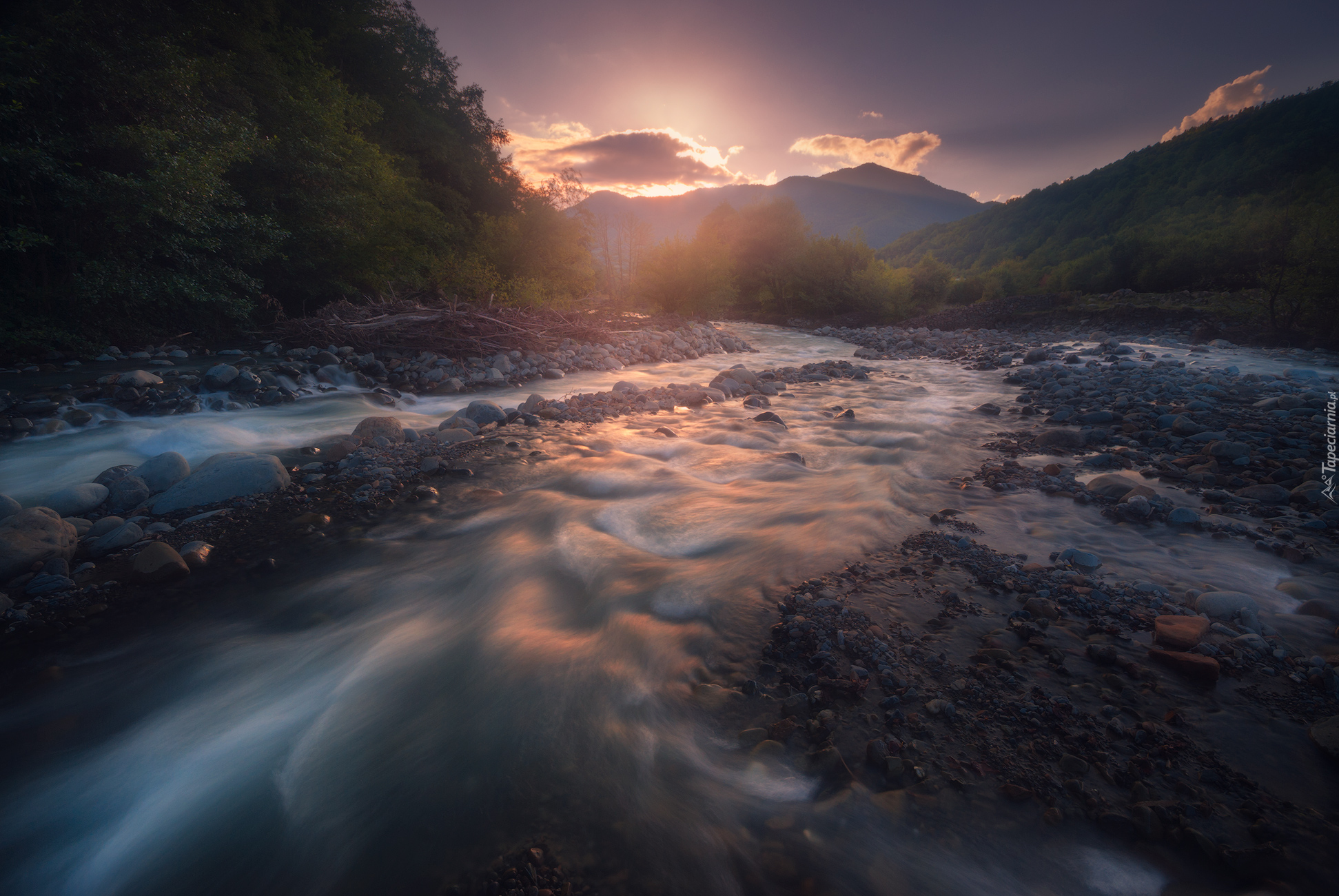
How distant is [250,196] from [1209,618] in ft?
56.6

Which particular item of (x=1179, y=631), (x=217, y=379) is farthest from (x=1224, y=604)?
(x=217, y=379)

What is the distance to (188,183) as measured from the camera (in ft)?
29.0

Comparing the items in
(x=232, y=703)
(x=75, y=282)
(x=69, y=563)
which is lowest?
(x=232, y=703)

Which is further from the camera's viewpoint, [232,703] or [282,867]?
[232,703]

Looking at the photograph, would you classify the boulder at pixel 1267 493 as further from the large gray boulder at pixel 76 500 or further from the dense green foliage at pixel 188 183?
the dense green foliage at pixel 188 183

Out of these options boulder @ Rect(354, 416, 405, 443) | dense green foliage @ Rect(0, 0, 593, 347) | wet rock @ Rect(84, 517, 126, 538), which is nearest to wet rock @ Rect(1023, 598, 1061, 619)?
boulder @ Rect(354, 416, 405, 443)

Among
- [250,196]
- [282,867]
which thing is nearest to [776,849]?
[282,867]

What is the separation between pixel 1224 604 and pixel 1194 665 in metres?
0.80

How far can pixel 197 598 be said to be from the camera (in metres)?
3.27

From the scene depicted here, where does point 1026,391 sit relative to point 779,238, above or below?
below

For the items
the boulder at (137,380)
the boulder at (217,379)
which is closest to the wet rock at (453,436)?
the boulder at (217,379)

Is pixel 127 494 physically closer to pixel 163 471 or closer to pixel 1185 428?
pixel 163 471

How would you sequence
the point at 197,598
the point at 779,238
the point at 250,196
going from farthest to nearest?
the point at 779,238, the point at 250,196, the point at 197,598

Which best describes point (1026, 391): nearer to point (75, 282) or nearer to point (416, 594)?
point (416, 594)
